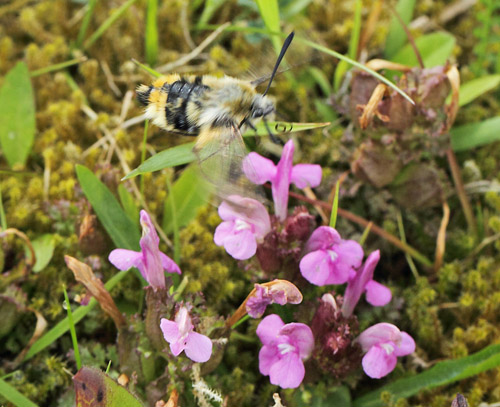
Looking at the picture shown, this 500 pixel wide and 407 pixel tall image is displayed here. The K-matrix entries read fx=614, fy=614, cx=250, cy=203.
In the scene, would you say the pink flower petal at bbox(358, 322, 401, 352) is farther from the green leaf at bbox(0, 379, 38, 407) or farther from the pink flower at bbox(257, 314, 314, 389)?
the green leaf at bbox(0, 379, 38, 407)

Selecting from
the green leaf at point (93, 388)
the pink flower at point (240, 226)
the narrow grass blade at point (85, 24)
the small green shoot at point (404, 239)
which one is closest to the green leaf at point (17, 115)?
the narrow grass blade at point (85, 24)

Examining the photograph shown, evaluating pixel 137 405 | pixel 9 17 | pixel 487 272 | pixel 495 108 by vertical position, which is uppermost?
pixel 9 17

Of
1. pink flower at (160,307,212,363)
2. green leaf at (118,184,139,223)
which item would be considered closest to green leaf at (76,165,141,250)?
green leaf at (118,184,139,223)

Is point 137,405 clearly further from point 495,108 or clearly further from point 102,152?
point 495,108

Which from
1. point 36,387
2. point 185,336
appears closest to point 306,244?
point 185,336

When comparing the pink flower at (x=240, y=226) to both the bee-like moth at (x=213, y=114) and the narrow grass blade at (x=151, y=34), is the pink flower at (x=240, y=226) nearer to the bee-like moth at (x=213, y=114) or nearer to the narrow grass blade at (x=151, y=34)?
the bee-like moth at (x=213, y=114)

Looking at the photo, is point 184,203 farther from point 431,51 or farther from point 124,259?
point 431,51
